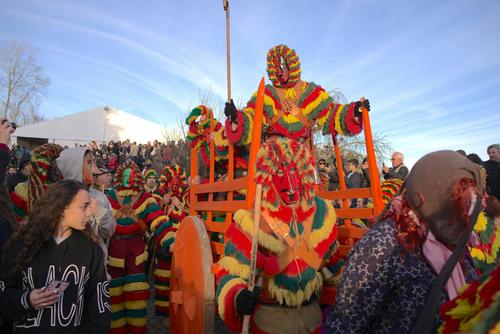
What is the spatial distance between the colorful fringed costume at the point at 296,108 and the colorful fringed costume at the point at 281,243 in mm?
1461

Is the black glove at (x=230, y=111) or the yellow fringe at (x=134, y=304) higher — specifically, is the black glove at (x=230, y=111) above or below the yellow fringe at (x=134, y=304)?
above

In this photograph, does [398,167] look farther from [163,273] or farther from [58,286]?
[58,286]

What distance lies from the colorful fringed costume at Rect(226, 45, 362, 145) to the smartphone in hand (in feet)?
7.28

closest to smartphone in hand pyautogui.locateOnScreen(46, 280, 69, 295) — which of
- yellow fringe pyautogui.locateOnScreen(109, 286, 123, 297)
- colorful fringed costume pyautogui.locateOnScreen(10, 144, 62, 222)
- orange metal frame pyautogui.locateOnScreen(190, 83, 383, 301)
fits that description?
orange metal frame pyautogui.locateOnScreen(190, 83, 383, 301)

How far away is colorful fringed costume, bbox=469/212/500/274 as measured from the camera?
11.0 feet

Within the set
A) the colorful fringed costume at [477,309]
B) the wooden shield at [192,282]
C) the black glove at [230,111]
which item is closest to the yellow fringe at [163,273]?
the wooden shield at [192,282]

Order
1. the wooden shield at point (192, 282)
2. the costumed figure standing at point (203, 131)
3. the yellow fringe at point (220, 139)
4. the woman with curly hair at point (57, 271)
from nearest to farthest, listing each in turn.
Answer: the woman with curly hair at point (57, 271)
the wooden shield at point (192, 282)
the yellow fringe at point (220, 139)
the costumed figure standing at point (203, 131)

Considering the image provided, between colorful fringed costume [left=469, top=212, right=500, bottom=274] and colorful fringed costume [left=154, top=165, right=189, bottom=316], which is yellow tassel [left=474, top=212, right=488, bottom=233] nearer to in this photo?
colorful fringed costume [left=469, top=212, right=500, bottom=274]

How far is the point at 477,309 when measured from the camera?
842 millimetres

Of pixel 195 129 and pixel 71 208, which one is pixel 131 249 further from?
pixel 71 208

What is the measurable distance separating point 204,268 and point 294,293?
975 mm

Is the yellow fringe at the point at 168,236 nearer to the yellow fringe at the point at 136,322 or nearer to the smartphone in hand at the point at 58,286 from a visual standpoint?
the yellow fringe at the point at 136,322

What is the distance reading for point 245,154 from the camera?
164 inches

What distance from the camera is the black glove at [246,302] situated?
6.39ft
